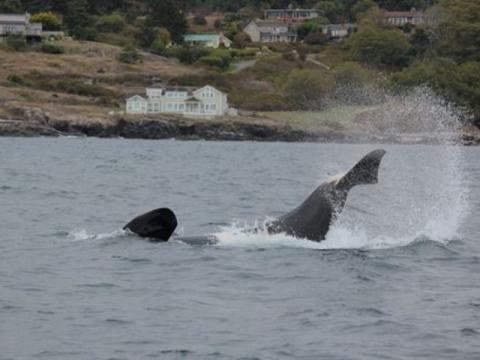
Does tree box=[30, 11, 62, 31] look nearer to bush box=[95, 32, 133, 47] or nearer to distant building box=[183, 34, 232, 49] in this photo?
bush box=[95, 32, 133, 47]

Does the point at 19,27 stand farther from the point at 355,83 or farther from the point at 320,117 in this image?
the point at 320,117

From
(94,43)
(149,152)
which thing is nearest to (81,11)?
(94,43)

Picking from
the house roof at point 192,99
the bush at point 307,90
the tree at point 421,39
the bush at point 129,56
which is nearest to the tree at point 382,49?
the tree at point 421,39

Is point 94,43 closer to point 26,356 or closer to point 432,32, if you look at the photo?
point 432,32

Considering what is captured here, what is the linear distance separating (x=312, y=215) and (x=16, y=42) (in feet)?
502

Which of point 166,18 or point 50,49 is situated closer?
point 50,49

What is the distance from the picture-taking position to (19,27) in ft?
587

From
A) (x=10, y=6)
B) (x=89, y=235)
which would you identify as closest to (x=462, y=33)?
(x=10, y=6)

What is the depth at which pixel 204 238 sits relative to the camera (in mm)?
28016

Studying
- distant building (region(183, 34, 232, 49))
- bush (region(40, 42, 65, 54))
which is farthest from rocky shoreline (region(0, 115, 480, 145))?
distant building (region(183, 34, 232, 49))

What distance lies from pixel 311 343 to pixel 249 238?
30.8ft

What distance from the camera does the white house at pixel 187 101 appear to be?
150375 mm

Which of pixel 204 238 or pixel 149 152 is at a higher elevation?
pixel 204 238

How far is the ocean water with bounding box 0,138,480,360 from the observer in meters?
18.7
